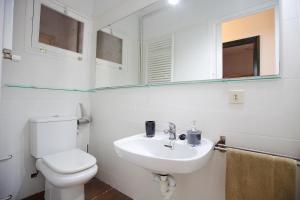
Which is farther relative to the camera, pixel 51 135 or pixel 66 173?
pixel 51 135

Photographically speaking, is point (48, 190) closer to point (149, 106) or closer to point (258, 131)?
point (149, 106)

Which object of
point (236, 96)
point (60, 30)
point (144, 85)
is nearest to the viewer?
point (236, 96)

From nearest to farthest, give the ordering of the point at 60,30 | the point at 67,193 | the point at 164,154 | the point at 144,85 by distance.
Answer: the point at 164,154 < the point at 67,193 < the point at 144,85 < the point at 60,30

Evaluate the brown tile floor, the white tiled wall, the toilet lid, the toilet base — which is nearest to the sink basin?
the white tiled wall

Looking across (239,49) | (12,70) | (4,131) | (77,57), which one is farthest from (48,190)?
(239,49)

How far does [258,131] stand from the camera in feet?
2.85

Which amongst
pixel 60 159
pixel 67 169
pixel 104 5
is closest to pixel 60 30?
pixel 104 5

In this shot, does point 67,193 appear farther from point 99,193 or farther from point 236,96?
point 236,96

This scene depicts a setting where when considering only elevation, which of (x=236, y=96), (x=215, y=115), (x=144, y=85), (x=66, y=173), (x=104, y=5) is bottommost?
(x=66, y=173)

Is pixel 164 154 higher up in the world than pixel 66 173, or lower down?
higher up

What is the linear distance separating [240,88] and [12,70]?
183 cm

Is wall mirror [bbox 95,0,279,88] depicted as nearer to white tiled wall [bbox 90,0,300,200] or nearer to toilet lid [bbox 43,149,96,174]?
white tiled wall [bbox 90,0,300,200]

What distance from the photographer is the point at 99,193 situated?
1.56m

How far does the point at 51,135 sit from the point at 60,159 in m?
0.29
